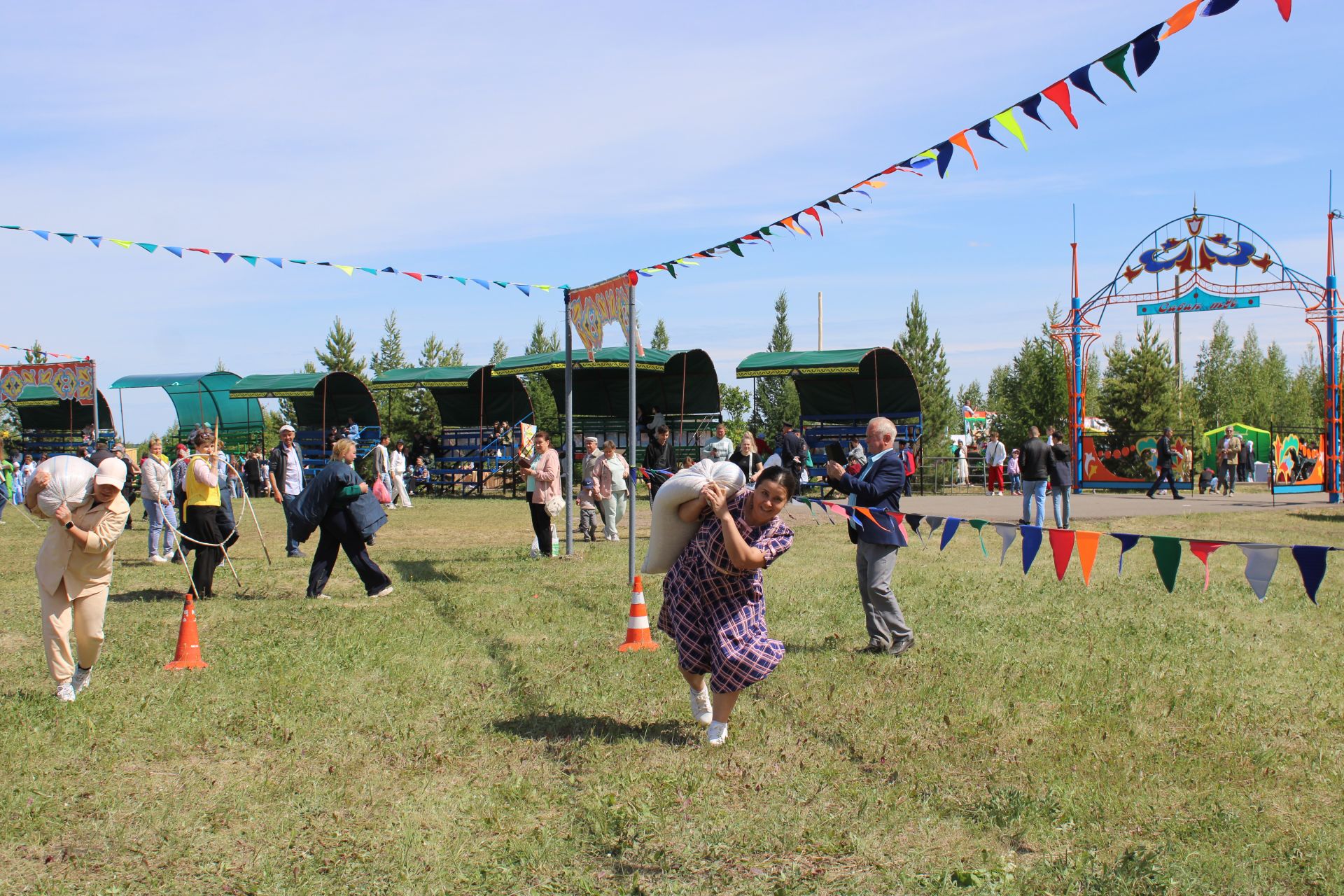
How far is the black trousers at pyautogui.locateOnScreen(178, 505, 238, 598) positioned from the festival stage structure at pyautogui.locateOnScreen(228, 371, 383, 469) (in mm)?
19633

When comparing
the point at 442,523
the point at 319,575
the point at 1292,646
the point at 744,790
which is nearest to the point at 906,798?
the point at 744,790

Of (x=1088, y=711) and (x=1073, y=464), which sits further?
(x=1073, y=464)

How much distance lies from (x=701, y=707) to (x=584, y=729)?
2.14ft

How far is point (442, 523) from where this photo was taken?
19.8 meters

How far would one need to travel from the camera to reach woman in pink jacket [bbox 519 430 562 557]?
43.4 feet

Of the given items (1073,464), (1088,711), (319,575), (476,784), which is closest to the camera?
(476,784)

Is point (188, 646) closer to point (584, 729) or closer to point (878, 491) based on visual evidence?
point (584, 729)

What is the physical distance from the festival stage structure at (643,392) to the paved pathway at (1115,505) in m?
5.79

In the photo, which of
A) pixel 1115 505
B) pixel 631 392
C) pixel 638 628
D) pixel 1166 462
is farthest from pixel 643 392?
pixel 638 628

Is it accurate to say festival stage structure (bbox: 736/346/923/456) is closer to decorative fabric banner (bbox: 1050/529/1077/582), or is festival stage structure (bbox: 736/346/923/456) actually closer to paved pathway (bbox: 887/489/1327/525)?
paved pathway (bbox: 887/489/1327/525)

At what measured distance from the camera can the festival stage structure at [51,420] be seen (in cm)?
3465

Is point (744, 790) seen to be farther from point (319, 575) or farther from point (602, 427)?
point (602, 427)

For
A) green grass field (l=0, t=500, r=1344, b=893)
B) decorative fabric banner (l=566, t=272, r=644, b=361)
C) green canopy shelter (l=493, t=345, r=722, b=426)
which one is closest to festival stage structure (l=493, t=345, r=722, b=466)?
green canopy shelter (l=493, t=345, r=722, b=426)

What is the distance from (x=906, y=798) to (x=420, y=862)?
6.99 feet
